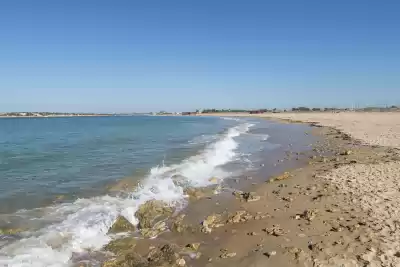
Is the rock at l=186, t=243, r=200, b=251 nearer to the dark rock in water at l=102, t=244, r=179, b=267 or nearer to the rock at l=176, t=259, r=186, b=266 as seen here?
the dark rock in water at l=102, t=244, r=179, b=267

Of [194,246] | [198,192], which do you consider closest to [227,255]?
[194,246]

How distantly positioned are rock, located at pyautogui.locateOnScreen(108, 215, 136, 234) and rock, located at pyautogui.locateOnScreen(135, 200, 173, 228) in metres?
0.31

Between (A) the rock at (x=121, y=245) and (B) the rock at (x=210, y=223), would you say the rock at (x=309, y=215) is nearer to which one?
(B) the rock at (x=210, y=223)

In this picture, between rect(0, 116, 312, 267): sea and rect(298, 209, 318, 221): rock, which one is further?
rect(298, 209, 318, 221): rock

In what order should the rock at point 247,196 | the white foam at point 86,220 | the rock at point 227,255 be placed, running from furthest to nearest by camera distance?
the rock at point 247,196
the white foam at point 86,220
the rock at point 227,255

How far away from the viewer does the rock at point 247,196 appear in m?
12.0

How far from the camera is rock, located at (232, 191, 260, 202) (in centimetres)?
1196

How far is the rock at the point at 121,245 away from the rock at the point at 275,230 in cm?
371

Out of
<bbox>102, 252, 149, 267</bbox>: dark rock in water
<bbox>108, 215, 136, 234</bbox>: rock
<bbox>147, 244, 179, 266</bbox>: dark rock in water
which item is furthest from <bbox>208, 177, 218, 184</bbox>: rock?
<bbox>102, 252, 149, 267</bbox>: dark rock in water

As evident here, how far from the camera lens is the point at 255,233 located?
8.63 metres

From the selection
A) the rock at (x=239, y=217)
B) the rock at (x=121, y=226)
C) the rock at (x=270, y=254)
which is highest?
the rock at (x=270, y=254)

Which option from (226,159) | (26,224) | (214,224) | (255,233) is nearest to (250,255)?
(255,233)

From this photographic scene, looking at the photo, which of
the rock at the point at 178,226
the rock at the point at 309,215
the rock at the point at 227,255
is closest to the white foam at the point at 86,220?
the rock at the point at 178,226

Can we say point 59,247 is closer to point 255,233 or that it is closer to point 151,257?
point 151,257
